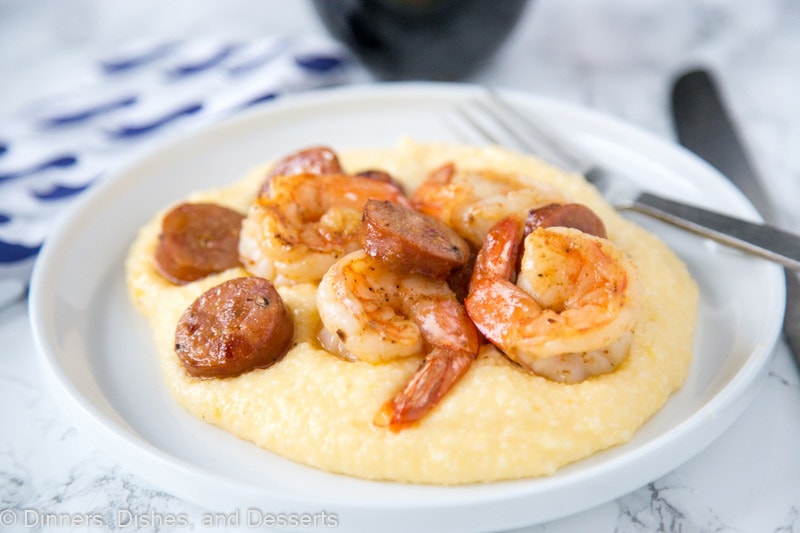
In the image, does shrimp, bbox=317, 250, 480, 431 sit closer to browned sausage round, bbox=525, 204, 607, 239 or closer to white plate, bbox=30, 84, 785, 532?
white plate, bbox=30, 84, 785, 532

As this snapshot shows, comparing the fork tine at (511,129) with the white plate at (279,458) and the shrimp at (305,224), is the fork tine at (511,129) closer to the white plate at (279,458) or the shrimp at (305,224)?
the white plate at (279,458)

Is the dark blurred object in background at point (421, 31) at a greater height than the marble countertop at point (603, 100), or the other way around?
the dark blurred object in background at point (421, 31)

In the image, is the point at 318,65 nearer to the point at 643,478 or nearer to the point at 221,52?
the point at 221,52

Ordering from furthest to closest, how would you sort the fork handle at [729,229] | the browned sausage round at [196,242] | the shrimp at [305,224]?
1. the browned sausage round at [196,242]
2. the shrimp at [305,224]
3. the fork handle at [729,229]

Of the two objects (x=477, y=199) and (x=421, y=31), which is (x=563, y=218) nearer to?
(x=477, y=199)

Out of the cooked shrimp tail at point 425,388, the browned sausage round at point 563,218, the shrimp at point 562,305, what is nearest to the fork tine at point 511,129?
the browned sausage round at point 563,218

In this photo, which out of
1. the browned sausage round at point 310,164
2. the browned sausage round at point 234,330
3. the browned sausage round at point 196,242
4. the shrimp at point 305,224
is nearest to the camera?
the browned sausage round at point 234,330

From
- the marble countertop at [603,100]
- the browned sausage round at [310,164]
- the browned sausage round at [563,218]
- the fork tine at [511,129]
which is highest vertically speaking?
the browned sausage round at [563,218]
